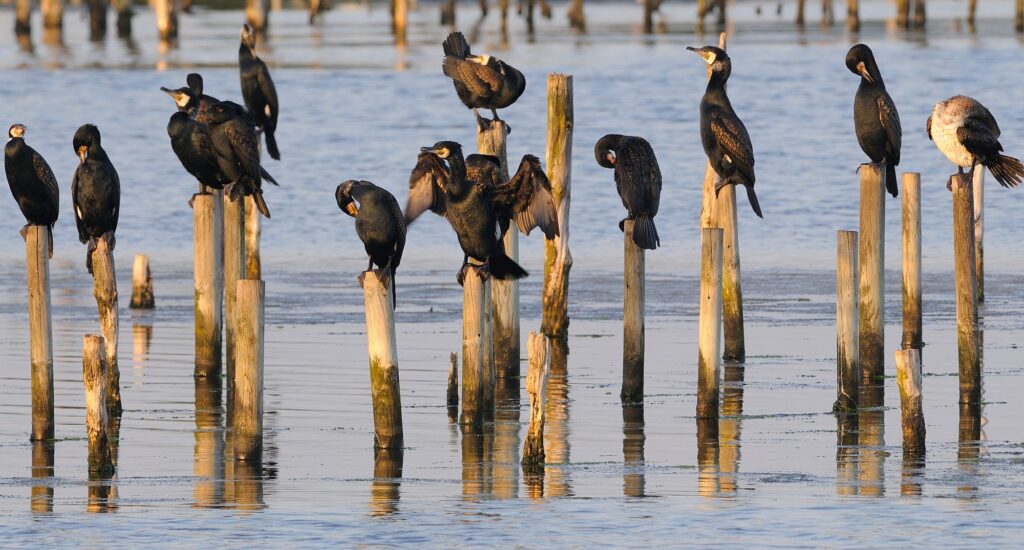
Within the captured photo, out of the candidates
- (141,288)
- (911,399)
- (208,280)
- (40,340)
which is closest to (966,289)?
(911,399)

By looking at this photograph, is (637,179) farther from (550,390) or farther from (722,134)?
(550,390)

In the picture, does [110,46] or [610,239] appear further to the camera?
[110,46]

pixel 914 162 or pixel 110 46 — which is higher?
pixel 110 46

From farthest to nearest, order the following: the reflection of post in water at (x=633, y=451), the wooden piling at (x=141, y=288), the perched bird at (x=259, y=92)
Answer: the wooden piling at (x=141, y=288)
the perched bird at (x=259, y=92)
the reflection of post in water at (x=633, y=451)

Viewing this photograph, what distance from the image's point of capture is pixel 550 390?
12.4 metres

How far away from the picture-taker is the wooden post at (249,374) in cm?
995

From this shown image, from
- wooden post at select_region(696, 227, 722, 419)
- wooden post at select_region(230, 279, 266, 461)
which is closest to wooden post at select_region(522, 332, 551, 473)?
wooden post at select_region(230, 279, 266, 461)

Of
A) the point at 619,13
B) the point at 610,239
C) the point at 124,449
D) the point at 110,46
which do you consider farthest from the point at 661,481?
the point at 619,13

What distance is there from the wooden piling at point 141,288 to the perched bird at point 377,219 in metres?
5.51

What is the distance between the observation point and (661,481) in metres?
9.63

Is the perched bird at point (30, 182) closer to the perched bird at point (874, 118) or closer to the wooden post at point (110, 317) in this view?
the wooden post at point (110, 317)

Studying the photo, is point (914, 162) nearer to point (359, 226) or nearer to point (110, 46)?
point (359, 226)

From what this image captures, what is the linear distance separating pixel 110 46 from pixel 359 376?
4263 centimetres

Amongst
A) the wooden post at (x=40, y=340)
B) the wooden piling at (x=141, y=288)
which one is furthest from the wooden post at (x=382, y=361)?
the wooden piling at (x=141, y=288)
